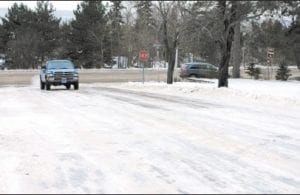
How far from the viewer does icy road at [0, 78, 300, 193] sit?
7781 millimetres

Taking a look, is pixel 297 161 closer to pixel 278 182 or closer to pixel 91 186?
pixel 278 182

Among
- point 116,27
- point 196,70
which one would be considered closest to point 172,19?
point 196,70

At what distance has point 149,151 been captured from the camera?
10.4 m

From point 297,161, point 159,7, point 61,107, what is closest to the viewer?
point 297,161

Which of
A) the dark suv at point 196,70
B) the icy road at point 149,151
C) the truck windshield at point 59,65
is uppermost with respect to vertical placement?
the truck windshield at point 59,65

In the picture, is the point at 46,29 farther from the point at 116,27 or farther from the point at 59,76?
the point at 59,76

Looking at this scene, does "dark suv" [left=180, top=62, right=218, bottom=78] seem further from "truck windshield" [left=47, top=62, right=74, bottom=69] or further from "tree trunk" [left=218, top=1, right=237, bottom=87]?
"tree trunk" [left=218, top=1, right=237, bottom=87]

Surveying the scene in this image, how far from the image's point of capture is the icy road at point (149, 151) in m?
7.78

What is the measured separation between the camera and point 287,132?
13.4 meters

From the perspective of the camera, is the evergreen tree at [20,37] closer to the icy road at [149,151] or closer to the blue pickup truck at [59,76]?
the blue pickup truck at [59,76]

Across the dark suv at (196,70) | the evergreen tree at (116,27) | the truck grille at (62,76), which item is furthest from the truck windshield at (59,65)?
the evergreen tree at (116,27)

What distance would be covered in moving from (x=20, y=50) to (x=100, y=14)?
Answer: 41.0 feet

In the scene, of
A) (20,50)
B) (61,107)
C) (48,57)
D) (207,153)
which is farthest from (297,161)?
(48,57)

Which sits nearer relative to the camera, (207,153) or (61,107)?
(207,153)
